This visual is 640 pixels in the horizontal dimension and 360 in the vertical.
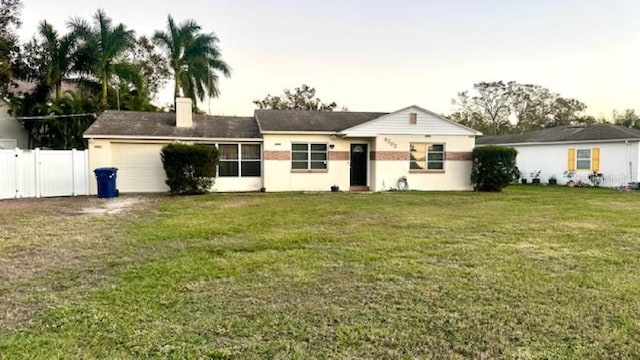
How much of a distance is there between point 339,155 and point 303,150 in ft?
5.25

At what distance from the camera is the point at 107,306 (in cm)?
433

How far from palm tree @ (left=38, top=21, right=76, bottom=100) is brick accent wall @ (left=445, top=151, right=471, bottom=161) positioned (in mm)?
20212

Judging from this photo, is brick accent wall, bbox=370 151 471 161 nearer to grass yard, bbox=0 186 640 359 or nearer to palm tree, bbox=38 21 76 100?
grass yard, bbox=0 186 640 359

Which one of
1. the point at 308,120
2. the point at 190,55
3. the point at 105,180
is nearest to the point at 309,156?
the point at 308,120

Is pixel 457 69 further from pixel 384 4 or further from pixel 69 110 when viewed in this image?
pixel 69 110

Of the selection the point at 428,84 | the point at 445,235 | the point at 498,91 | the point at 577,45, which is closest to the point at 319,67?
the point at 428,84

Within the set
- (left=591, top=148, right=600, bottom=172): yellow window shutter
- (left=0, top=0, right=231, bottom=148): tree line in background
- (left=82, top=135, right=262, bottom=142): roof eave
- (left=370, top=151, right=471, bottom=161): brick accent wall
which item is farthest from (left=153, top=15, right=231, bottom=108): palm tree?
(left=591, top=148, right=600, bottom=172): yellow window shutter

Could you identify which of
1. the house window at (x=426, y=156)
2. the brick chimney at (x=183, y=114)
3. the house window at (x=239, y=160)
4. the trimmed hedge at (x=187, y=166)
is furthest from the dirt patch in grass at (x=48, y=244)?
the house window at (x=426, y=156)

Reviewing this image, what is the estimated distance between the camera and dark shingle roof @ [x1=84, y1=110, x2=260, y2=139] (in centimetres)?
1717

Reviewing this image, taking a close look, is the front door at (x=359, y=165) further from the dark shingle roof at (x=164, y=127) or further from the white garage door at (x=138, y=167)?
the white garage door at (x=138, y=167)

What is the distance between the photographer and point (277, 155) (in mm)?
18297

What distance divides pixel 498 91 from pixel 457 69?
2742 cm

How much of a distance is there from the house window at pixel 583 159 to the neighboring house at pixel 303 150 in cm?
767

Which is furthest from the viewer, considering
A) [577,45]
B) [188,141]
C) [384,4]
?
[577,45]
